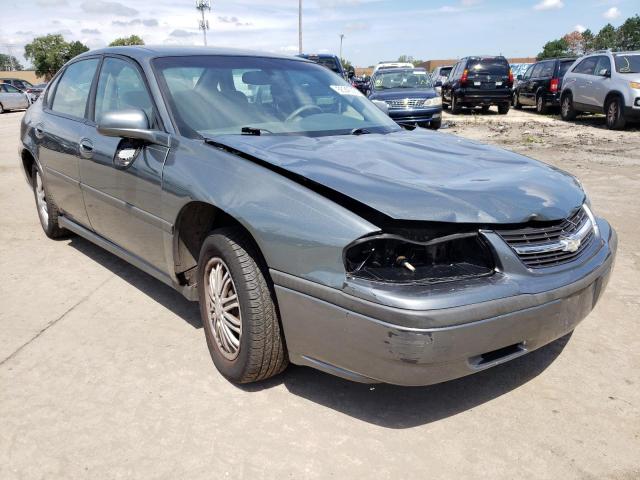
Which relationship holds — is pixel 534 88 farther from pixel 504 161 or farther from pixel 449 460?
pixel 449 460

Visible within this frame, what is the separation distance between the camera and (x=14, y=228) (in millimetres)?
5660

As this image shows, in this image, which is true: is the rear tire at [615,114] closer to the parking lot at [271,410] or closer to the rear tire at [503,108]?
the rear tire at [503,108]

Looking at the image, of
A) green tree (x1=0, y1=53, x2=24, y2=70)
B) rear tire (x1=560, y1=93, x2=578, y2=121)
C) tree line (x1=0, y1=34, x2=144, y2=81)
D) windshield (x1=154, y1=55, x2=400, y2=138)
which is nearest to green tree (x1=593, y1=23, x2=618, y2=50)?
tree line (x1=0, y1=34, x2=144, y2=81)

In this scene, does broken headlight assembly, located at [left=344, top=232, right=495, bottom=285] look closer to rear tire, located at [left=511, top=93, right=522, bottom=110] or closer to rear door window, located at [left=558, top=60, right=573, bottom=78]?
rear door window, located at [left=558, top=60, right=573, bottom=78]

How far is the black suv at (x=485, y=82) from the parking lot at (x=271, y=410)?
15419 millimetres

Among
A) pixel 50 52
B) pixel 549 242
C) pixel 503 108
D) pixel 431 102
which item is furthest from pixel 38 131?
pixel 50 52

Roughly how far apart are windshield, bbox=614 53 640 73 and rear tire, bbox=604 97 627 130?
653 mm

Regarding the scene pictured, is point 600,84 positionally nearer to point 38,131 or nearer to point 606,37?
point 38,131

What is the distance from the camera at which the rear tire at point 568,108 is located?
15.1m

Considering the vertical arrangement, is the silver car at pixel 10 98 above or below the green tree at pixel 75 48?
below

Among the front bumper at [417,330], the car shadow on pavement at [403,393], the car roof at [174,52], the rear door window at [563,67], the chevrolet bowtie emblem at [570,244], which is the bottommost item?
the car shadow on pavement at [403,393]

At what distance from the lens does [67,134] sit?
408cm

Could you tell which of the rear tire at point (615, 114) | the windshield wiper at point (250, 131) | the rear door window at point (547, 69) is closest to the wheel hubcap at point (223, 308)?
the windshield wiper at point (250, 131)

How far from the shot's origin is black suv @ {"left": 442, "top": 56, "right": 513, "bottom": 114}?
1781cm
